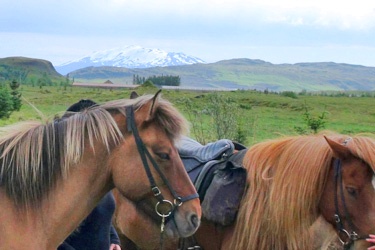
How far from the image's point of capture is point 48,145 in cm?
310

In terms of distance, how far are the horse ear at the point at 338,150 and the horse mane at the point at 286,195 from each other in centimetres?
5

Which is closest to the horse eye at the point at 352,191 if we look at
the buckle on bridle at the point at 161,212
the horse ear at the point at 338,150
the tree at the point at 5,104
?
the horse ear at the point at 338,150

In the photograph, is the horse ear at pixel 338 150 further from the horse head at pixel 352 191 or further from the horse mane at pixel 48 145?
the horse mane at pixel 48 145

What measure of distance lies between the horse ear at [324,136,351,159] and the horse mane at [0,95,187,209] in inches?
58.3

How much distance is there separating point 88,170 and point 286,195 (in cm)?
193

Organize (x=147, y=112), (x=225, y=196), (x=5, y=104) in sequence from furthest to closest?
(x=5, y=104) < (x=225, y=196) < (x=147, y=112)

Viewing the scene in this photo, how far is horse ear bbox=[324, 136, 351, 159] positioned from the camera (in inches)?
164

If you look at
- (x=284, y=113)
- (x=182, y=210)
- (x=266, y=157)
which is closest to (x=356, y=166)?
(x=266, y=157)

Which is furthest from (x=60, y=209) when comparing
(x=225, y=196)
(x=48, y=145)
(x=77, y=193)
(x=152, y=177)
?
(x=225, y=196)

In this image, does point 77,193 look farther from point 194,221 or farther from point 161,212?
point 194,221

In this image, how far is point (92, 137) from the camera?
313 cm

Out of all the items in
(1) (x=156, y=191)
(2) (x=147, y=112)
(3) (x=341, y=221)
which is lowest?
(3) (x=341, y=221)

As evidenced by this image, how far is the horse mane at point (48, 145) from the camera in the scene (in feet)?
9.95

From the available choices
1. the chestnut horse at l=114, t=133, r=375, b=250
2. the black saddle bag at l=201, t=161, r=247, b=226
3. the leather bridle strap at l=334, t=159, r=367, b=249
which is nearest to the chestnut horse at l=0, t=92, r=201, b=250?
the chestnut horse at l=114, t=133, r=375, b=250
